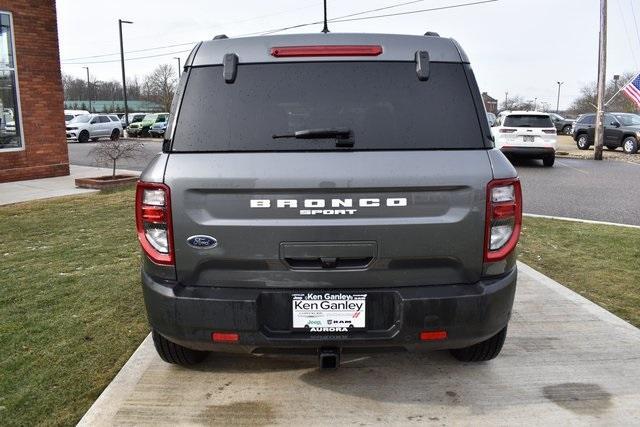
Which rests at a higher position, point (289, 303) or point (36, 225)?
point (289, 303)

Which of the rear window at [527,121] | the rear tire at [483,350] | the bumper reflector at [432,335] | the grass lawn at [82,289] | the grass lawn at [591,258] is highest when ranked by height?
the rear window at [527,121]

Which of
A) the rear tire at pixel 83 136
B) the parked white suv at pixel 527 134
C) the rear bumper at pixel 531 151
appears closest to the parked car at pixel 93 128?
the rear tire at pixel 83 136

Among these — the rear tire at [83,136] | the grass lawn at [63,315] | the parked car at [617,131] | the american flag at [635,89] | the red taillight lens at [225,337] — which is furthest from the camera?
the rear tire at [83,136]

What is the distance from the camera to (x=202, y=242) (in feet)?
8.82

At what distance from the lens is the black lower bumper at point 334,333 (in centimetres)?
271

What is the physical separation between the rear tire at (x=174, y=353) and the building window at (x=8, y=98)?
36.5 feet

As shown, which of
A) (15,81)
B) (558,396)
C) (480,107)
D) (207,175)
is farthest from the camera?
(15,81)

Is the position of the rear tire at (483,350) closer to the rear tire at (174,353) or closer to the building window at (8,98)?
the rear tire at (174,353)

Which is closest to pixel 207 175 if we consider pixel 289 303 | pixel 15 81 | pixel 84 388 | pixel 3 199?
pixel 289 303

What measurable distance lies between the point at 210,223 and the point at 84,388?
1.46m

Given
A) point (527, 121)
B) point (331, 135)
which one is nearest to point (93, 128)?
point (527, 121)

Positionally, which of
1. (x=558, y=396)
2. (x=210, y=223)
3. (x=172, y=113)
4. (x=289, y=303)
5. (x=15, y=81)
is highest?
(x=15, y=81)

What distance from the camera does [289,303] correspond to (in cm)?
272

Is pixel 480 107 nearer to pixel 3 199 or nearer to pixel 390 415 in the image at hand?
pixel 390 415
